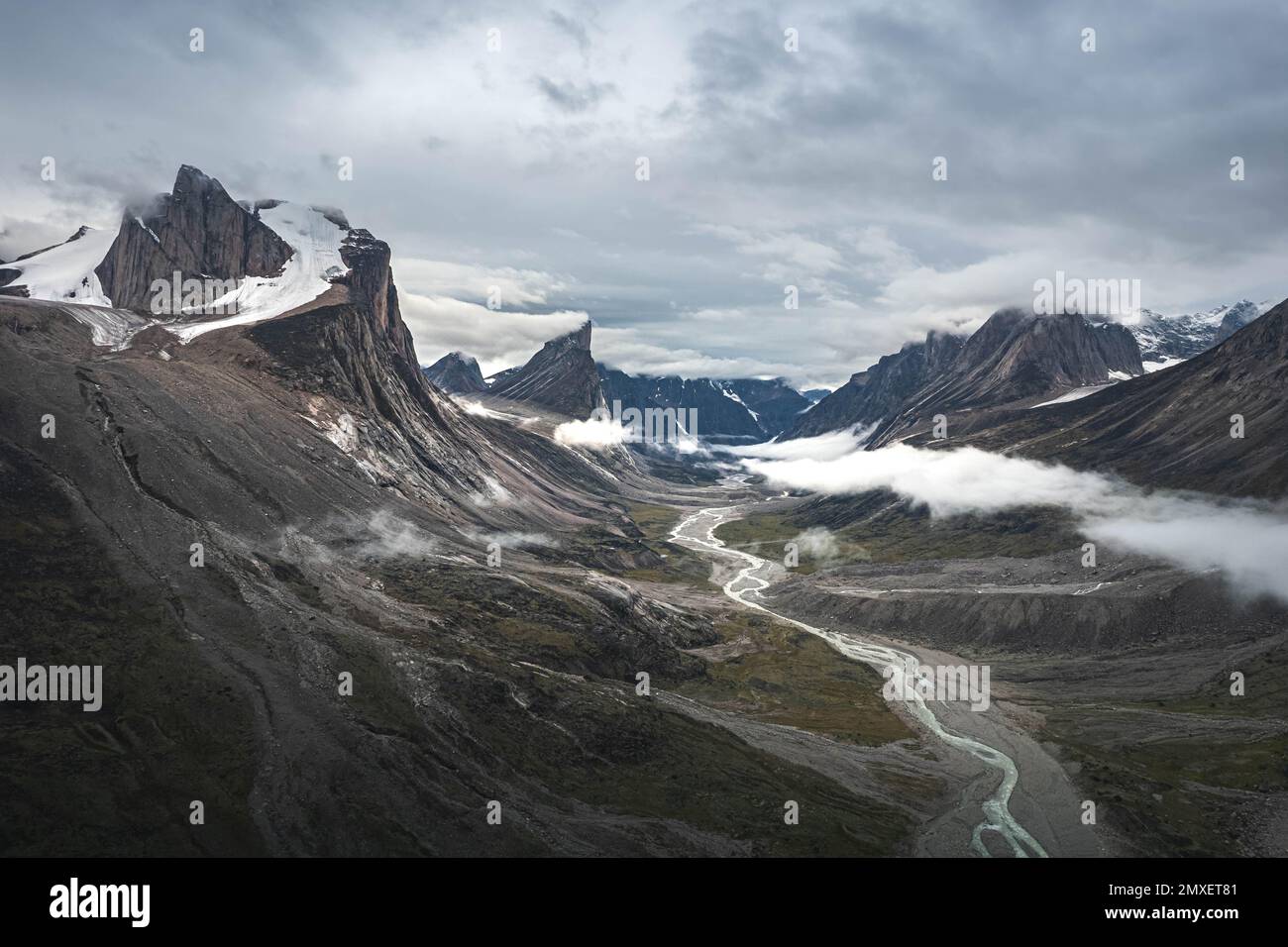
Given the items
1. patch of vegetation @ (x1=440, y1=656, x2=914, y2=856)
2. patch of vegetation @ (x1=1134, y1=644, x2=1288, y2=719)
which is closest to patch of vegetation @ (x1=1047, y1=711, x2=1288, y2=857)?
patch of vegetation @ (x1=1134, y1=644, x2=1288, y2=719)

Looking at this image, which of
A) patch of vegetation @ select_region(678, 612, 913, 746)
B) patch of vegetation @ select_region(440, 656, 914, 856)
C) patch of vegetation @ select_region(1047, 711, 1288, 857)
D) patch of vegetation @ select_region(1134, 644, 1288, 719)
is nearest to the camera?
patch of vegetation @ select_region(440, 656, 914, 856)

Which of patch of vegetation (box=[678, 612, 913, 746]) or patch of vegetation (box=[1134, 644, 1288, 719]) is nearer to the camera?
patch of vegetation (box=[678, 612, 913, 746])

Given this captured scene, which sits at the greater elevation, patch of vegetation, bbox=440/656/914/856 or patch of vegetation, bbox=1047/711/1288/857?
patch of vegetation, bbox=440/656/914/856

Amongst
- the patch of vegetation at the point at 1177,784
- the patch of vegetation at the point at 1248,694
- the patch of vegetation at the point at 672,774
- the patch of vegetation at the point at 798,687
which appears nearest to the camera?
the patch of vegetation at the point at 672,774

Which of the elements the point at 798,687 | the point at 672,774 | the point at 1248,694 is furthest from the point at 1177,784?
the point at 672,774

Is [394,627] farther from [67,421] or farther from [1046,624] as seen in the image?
[1046,624]

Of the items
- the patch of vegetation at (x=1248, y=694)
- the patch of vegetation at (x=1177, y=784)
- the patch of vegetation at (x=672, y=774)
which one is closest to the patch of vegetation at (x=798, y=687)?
the patch of vegetation at (x=672, y=774)

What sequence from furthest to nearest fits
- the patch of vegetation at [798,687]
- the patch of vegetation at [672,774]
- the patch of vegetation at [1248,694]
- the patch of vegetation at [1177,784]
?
the patch of vegetation at [1248,694] → the patch of vegetation at [798,687] → the patch of vegetation at [1177,784] → the patch of vegetation at [672,774]

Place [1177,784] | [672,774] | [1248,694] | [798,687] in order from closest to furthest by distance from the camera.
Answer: [672,774]
[1177,784]
[1248,694]
[798,687]

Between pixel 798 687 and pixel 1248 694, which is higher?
pixel 1248 694

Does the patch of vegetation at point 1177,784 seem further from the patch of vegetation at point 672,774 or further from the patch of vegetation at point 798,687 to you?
the patch of vegetation at point 798,687

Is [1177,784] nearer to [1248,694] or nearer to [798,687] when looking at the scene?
[1248,694]

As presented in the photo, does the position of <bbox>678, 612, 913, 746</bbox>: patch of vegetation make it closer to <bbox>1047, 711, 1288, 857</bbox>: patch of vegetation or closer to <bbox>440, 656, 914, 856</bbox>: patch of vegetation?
<bbox>440, 656, 914, 856</bbox>: patch of vegetation
